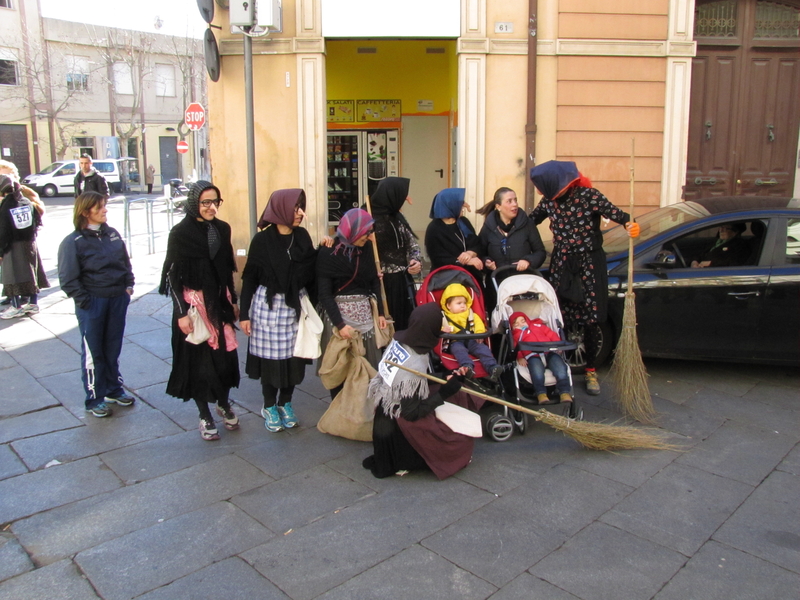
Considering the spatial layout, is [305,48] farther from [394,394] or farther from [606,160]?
[394,394]

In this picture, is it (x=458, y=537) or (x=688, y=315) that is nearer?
(x=458, y=537)

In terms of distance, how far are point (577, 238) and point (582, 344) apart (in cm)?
93

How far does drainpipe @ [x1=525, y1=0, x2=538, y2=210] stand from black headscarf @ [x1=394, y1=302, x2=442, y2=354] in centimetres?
520

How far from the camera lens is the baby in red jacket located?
481 centimetres

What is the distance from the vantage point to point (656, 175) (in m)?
9.44

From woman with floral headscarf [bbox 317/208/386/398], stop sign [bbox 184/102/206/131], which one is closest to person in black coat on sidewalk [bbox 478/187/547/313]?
woman with floral headscarf [bbox 317/208/386/398]

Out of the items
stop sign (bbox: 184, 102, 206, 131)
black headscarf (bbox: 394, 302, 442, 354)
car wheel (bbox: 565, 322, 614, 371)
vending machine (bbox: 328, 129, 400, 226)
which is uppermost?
stop sign (bbox: 184, 102, 206, 131)

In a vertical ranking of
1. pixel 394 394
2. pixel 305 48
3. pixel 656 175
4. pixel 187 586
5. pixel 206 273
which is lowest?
pixel 187 586

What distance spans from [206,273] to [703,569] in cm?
343

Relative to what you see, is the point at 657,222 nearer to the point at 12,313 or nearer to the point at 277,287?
the point at 277,287

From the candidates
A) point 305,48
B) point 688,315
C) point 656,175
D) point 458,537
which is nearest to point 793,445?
point 688,315

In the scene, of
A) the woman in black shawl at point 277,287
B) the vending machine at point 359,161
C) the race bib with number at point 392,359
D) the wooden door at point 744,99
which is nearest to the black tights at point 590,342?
the race bib with number at point 392,359

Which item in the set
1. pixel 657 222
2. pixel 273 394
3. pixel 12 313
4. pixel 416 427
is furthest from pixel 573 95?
pixel 12 313

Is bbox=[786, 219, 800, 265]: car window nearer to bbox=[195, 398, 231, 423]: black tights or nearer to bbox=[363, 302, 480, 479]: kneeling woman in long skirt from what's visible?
bbox=[363, 302, 480, 479]: kneeling woman in long skirt
